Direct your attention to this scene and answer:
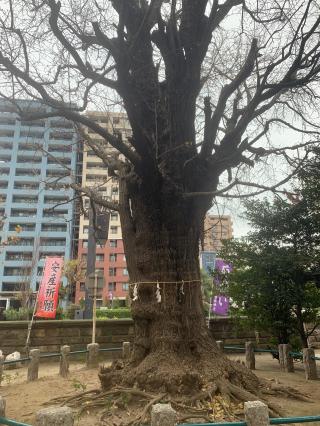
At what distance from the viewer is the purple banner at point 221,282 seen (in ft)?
40.3

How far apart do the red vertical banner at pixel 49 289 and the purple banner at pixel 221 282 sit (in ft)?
19.8

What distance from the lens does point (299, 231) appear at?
1084 centimetres

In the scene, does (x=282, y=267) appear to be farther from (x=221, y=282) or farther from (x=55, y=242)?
(x=55, y=242)

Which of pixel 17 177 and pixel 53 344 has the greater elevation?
pixel 17 177

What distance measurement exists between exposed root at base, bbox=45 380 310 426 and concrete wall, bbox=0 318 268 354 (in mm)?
7396

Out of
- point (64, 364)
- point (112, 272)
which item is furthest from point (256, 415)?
point (112, 272)

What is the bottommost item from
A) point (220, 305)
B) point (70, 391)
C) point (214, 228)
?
point (70, 391)

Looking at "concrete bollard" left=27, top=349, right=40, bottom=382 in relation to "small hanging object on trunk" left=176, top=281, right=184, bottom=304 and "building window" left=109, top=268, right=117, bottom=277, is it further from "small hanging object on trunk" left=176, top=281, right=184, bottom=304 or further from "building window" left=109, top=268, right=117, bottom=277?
"building window" left=109, top=268, right=117, bottom=277

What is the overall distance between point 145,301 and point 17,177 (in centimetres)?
5587

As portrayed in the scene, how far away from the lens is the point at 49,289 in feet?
47.9

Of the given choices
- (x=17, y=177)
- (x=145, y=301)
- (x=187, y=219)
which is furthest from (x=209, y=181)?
(x=17, y=177)

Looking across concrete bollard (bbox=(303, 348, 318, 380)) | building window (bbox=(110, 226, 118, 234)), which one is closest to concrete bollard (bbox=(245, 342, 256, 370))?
concrete bollard (bbox=(303, 348, 318, 380))

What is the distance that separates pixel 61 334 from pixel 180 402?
8.78 metres

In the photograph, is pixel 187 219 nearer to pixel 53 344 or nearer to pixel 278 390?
pixel 278 390
